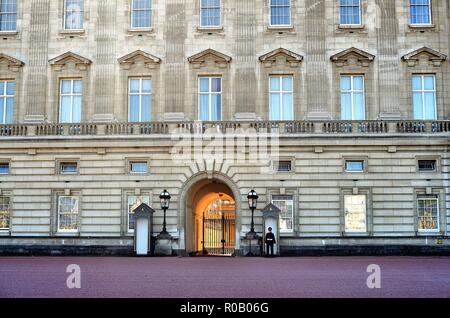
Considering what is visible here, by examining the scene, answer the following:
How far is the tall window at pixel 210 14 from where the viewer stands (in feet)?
136

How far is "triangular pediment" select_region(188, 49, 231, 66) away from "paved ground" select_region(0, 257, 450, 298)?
51.0ft

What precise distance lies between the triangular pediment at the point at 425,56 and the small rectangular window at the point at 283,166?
889 cm

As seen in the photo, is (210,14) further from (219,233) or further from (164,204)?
(219,233)

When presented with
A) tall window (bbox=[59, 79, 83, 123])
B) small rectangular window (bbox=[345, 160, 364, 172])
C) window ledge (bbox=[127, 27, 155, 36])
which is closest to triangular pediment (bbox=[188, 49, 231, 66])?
window ledge (bbox=[127, 27, 155, 36])

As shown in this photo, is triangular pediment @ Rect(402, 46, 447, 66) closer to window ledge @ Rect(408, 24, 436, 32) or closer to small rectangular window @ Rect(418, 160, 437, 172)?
window ledge @ Rect(408, 24, 436, 32)

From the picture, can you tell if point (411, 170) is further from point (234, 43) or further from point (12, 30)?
point (12, 30)

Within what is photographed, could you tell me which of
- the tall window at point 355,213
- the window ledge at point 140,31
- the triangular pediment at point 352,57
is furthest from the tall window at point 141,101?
the tall window at point 355,213

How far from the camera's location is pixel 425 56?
4050 cm

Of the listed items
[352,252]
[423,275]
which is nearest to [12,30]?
[352,252]

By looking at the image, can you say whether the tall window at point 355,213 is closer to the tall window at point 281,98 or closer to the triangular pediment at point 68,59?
the tall window at point 281,98

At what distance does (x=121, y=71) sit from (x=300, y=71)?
10.4m

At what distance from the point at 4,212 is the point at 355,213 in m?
20.2

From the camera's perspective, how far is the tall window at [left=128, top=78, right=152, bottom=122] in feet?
136
